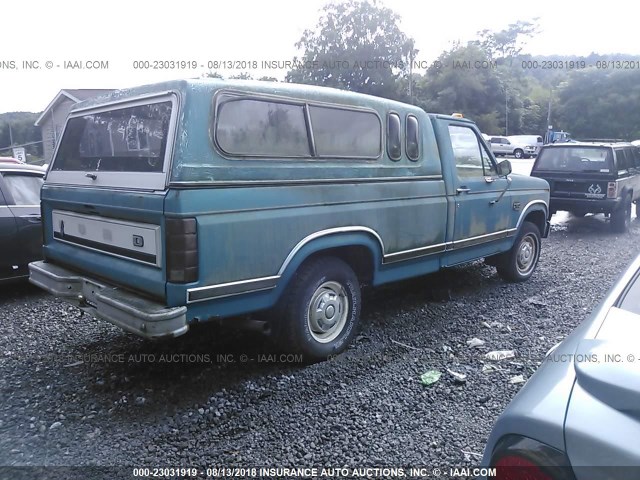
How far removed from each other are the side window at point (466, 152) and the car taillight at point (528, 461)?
4048 mm

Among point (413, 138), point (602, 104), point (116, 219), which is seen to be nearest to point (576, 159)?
point (413, 138)

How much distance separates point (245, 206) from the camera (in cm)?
338

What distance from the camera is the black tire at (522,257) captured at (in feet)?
20.6

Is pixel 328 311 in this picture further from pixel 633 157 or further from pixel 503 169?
pixel 633 157

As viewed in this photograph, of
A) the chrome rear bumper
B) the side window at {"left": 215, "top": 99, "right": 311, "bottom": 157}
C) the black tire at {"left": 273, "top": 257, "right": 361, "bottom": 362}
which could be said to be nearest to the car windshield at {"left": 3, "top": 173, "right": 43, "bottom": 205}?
the chrome rear bumper

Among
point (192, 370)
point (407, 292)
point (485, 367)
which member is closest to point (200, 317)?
point (192, 370)

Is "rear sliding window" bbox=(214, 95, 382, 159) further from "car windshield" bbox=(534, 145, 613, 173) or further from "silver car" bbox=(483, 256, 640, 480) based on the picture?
"car windshield" bbox=(534, 145, 613, 173)

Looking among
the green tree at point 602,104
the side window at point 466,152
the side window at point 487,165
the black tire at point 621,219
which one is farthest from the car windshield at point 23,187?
the green tree at point 602,104

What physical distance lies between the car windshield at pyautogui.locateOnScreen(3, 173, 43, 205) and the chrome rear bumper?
5.83 feet

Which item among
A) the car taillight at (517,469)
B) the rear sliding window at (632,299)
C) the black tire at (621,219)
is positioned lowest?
the black tire at (621,219)

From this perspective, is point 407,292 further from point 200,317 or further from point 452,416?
point 200,317

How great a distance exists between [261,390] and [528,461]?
2.46 meters

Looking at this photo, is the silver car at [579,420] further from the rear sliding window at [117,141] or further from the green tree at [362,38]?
the green tree at [362,38]

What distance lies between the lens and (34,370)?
3963 millimetres
